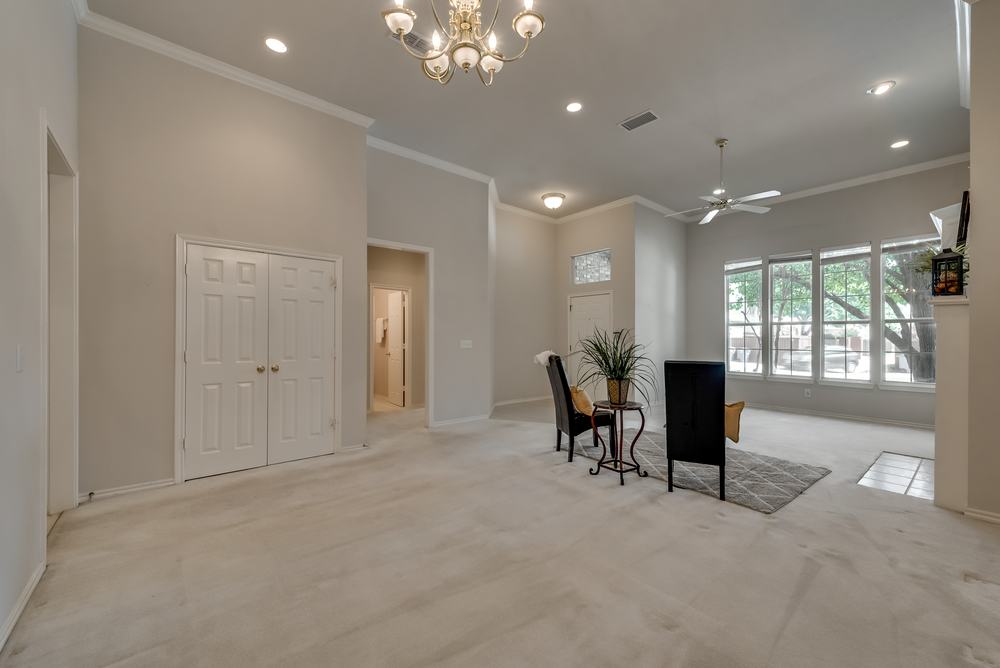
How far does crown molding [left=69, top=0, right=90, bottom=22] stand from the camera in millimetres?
2781

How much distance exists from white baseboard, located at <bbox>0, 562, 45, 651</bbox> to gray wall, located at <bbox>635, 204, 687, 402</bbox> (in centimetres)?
644

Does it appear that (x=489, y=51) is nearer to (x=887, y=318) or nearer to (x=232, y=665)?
(x=232, y=665)

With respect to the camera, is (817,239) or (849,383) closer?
(849,383)

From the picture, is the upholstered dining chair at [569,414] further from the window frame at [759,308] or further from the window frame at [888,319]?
the window frame at [888,319]

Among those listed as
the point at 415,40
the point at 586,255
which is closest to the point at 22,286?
the point at 415,40

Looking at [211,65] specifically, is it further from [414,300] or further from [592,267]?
[592,267]

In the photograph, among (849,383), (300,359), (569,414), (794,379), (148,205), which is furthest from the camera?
(794,379)

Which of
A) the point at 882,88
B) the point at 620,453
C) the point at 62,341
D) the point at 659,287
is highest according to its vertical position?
the point at 882,88

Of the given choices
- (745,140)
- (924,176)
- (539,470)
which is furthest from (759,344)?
(539,470)

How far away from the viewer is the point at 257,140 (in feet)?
12.2

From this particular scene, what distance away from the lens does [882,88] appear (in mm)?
3750

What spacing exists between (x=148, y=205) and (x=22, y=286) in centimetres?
167

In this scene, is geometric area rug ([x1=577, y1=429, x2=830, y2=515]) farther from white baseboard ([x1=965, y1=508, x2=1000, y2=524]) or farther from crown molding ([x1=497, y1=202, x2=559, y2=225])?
crown molding ([x1=497, y1=202, x2=559, y2=225])

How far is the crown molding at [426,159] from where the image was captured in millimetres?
4884
